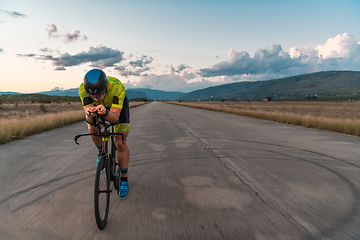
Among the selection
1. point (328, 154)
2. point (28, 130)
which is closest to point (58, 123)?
point (28, 130)

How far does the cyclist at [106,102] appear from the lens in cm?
253

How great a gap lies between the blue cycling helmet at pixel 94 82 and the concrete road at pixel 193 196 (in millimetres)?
1568

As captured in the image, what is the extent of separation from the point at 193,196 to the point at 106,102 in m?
1.92

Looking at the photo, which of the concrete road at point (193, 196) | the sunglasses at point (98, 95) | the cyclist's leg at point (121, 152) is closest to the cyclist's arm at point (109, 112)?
the sunglasses at point (98, 95)

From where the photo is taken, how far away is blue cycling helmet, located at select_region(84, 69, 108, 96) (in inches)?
99.7

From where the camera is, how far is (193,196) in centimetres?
341

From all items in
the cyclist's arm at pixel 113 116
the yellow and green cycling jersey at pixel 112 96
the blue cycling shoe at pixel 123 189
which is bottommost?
the blue cycling shoe at pixel 123 189

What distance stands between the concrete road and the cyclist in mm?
654

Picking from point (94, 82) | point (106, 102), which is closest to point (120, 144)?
point (106, 102)

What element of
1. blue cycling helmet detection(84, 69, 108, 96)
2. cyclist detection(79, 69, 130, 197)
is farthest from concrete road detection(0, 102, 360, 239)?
blue cycling helmet detection(84, 69, 108, 96)

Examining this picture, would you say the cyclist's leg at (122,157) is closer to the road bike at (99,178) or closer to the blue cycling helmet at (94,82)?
the road bike at (99,178)

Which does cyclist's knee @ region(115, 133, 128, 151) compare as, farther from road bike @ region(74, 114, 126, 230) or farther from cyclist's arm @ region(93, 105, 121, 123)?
cyclist's arm @ region(93, 105, 121, 123)

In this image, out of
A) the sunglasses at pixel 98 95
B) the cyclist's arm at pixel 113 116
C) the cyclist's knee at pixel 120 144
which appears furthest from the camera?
the cyclist's knee at pixel 120 144

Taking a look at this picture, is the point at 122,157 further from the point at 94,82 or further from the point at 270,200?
the point at 270,200
